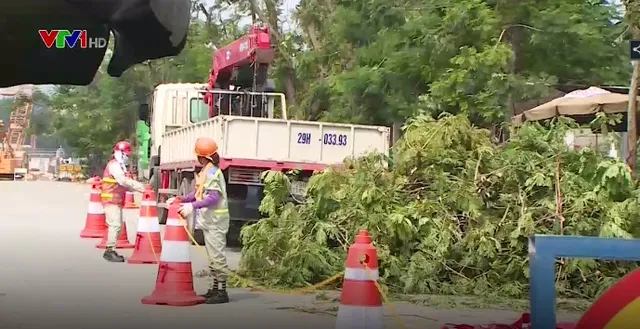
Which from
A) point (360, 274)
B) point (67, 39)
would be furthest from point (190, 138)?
point (67, 39)

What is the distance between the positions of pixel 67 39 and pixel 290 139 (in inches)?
434

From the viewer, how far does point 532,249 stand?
4359 mm

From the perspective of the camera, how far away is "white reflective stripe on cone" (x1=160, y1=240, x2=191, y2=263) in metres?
8.40

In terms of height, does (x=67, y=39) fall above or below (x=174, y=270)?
above

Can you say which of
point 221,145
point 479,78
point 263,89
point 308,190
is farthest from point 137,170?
point 308,190

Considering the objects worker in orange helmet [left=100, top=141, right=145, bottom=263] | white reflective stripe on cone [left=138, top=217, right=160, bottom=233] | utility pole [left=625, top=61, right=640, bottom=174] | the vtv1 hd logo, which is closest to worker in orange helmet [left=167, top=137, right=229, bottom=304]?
white reflective stripe on cone [left=138, top=217, right=160, bottom=233]

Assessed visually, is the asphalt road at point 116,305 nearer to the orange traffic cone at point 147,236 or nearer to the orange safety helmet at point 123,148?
the orange traffic cone at point 147,236

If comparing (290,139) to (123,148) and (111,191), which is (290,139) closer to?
(123,148)

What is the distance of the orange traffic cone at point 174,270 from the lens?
8414 millimetres

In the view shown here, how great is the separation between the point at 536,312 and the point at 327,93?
21.7 m

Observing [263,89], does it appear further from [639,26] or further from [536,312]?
[536,312]

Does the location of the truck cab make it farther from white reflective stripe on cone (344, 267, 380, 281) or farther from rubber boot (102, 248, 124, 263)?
white reflective stripe on cone (344, 267, 380, 281)

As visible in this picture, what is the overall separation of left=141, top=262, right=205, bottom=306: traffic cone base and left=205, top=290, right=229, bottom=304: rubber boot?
4.0 inches

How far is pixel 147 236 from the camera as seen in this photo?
480 inches
